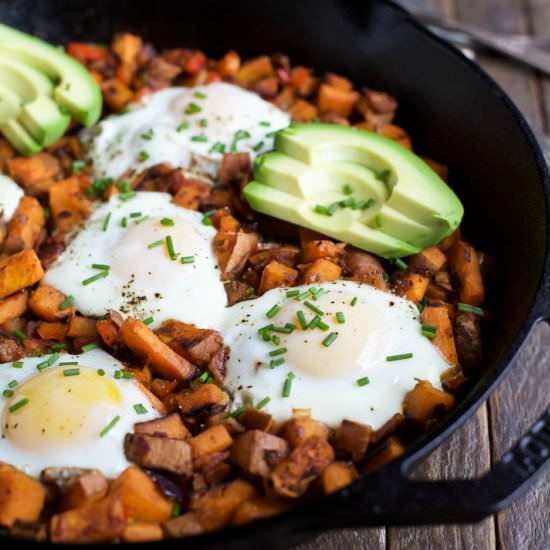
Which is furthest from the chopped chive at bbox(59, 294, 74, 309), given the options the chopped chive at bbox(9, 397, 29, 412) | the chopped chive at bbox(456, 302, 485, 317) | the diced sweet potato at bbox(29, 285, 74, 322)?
the chopped chive at bbox(456, 302, 485, 317)

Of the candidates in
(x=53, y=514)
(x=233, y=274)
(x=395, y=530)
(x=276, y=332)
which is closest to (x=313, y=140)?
(x=233, y=274)

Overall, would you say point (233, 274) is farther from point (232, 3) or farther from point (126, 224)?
point (232, 3)

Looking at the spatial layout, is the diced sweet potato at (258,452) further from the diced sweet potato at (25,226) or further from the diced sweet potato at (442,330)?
the diced sweet potato at (25,226)

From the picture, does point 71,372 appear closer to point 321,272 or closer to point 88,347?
point 88,347

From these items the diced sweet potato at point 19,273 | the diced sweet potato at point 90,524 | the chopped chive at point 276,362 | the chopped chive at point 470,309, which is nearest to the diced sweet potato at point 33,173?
the diced sweet potato at point 19,273

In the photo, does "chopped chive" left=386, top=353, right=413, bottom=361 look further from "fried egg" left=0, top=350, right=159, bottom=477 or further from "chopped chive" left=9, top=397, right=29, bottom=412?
"chopped chive" left=9, top=397, right=29, bottom=412

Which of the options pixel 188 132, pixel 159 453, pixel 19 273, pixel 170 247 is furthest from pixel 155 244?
pixel 159 453
